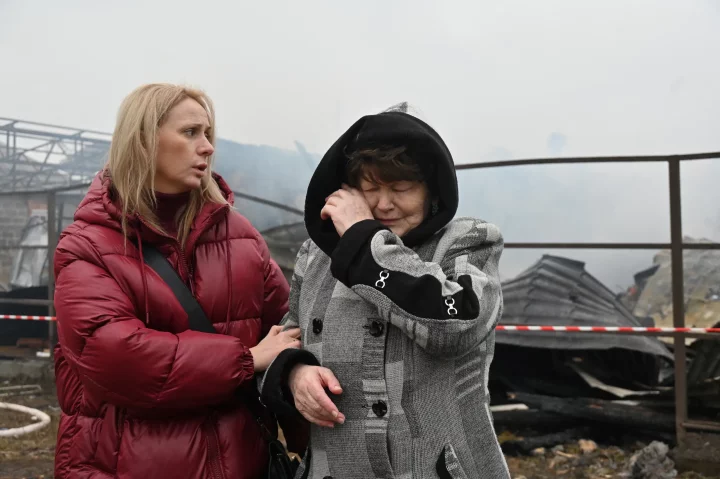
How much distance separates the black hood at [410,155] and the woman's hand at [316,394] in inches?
9.2

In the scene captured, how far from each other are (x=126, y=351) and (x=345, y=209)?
52 cm

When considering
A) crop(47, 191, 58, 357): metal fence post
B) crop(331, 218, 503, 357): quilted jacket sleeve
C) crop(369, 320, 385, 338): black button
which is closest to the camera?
crop(331, 218, 503, 357): quilted jacket sleeve

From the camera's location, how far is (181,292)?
1.46 m

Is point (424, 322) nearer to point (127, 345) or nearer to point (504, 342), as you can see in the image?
point (127, 345)

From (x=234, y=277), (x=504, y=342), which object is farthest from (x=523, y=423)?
(x=234, y=277)

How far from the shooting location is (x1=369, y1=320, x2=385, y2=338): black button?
1211 mm

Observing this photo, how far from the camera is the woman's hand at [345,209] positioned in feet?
4.00

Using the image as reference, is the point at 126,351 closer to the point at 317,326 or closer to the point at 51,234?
the point at 317,326

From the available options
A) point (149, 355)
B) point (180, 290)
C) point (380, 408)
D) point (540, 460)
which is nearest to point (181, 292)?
point (180, 290)

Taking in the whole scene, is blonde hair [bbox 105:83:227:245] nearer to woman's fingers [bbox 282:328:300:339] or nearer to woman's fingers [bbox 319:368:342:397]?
woman's fingers [bbox 282:328:300:339]

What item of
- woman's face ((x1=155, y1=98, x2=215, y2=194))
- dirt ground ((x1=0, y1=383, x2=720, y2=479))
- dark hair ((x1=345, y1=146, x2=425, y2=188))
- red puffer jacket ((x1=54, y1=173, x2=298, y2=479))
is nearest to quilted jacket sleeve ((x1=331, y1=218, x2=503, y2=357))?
dark hair ((x1=345, y1=146, x2=425, y2=188))

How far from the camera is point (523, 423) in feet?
14.3

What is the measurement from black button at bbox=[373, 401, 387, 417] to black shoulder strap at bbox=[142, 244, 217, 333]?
0.47 meters

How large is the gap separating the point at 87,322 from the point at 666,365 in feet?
13.2
